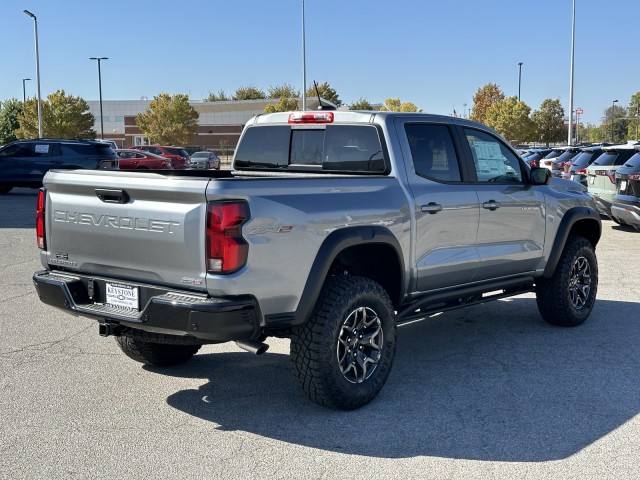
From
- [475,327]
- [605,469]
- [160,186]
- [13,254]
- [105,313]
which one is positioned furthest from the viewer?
[13,254]

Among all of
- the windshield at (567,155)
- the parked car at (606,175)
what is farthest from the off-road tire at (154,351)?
the windshield at (567,155)

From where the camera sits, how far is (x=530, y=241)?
6.82 metres

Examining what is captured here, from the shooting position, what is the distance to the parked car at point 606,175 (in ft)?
50.2

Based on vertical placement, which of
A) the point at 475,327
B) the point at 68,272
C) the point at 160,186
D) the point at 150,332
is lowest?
the point at 475,327

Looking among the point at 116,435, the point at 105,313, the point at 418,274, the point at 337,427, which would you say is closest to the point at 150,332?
the point at 105,313

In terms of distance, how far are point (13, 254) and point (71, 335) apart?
18.0 feet

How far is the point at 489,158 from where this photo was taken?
660cm

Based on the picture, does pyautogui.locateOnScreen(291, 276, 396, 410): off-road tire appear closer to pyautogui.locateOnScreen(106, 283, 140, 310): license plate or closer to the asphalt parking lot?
the asphalt parking lot

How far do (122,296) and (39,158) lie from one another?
21.3 m

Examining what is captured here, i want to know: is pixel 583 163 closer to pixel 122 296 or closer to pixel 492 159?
pixel 492 159

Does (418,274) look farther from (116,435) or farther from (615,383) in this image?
(116,435)

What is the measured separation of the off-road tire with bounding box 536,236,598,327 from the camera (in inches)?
284

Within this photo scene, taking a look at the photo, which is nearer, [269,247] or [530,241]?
[269,247]

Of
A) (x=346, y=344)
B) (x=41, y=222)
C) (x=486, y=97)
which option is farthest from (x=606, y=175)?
(x=486, y=97)
